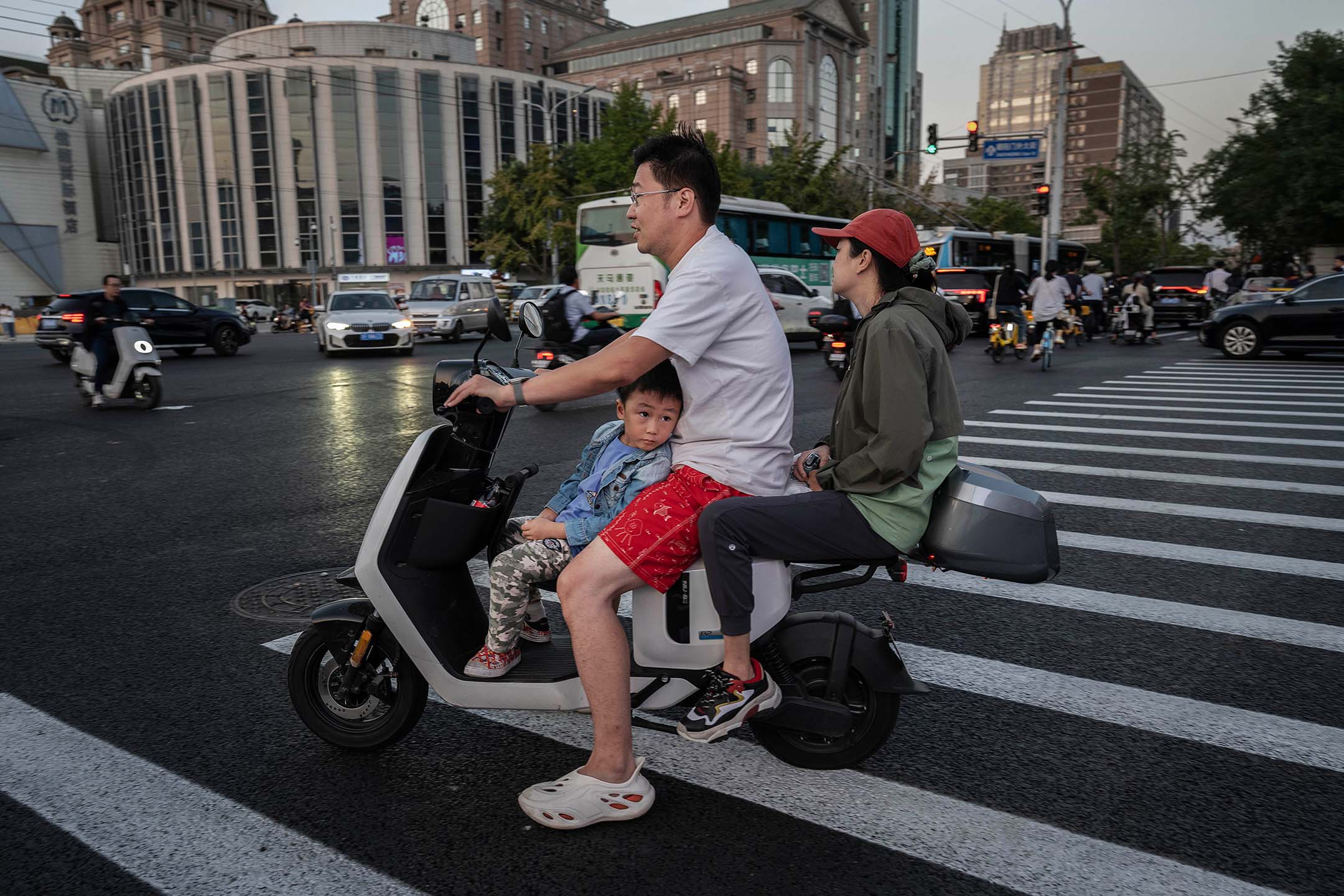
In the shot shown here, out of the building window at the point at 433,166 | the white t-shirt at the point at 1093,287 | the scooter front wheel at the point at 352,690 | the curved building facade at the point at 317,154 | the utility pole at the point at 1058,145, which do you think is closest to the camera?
the scooter front wheel at the point at 352,690

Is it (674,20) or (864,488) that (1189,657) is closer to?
(864,488)

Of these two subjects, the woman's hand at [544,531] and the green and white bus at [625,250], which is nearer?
the woman's hand at [544,531]

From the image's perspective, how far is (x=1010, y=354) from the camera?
21047 mm

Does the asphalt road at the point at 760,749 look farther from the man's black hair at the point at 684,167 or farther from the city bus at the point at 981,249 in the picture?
the city bus at the point at 981,249

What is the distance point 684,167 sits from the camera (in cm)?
285

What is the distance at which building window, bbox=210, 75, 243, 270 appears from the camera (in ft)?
238

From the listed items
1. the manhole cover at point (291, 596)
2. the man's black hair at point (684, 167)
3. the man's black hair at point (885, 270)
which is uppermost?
the man's black hair at point (684, 167)

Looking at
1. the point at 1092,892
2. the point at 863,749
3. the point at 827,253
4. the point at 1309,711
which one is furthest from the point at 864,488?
the point at 827,253

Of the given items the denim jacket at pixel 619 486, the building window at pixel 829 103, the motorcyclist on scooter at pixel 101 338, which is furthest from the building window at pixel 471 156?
the denim jacket at pixel 619 486

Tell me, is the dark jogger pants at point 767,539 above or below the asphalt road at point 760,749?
above

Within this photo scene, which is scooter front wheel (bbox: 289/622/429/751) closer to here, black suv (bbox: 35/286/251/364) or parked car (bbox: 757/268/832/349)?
parked car (bbox: 757/268/832/349)

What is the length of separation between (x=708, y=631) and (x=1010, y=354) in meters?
19.7

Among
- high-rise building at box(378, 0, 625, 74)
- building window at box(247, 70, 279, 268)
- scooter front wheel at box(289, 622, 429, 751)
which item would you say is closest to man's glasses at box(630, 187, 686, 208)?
scooter front wheel at box(289, 622, 429, 751)

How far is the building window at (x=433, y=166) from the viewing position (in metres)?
73.4
